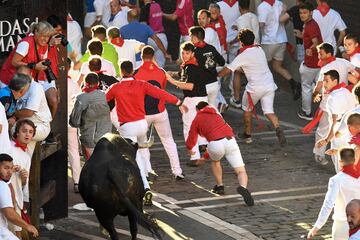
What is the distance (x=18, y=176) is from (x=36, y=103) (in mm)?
1235

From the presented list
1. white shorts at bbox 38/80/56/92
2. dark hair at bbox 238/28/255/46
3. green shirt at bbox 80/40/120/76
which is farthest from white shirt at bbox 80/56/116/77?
white shorts at bbox 38/80/56/92

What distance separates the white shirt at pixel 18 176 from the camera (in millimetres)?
14086

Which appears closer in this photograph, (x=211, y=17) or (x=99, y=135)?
(x=99, y=135)

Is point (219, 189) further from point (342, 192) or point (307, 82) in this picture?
point (307, 82)

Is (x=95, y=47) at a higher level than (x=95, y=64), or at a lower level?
higher

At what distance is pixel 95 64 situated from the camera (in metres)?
18.7

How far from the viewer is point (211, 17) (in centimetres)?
2409

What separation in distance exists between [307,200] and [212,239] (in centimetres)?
249

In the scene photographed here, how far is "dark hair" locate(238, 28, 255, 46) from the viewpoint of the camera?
67.9 feet

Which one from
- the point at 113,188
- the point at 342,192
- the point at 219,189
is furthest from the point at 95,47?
the point at 342,192

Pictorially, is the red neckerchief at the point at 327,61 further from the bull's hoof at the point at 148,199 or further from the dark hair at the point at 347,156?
the dark hair at the point at 347,156

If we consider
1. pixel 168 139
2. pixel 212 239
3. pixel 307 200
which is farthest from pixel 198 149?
pixel 212 239

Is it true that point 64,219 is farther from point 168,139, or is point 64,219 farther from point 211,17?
point 211,17


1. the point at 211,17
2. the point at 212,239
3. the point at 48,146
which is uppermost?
the point at 211,17
